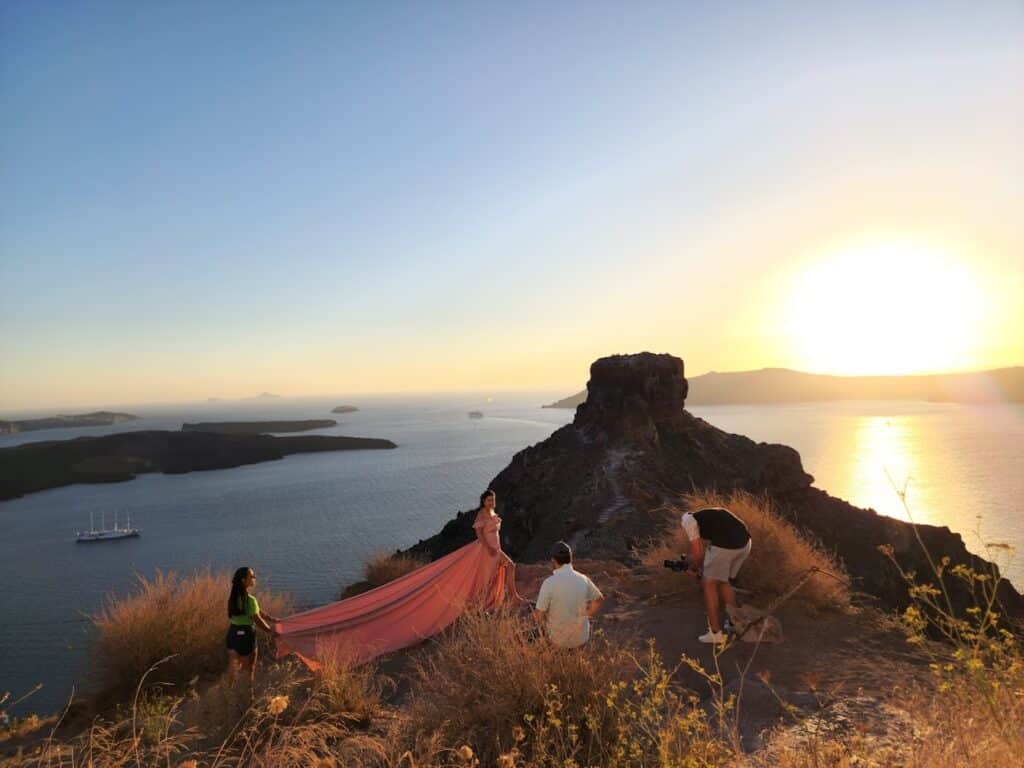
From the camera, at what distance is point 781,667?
544 cm

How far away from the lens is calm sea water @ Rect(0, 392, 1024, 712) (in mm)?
28578

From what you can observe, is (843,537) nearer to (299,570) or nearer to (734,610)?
(734,610)

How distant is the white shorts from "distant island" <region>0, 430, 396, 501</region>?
89.6 metres

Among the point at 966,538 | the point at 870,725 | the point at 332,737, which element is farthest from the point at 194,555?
the point at 966,538

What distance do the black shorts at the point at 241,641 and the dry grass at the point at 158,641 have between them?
289 centimetres

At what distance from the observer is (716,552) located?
6000mm

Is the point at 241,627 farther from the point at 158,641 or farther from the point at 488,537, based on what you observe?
the point at 158,641

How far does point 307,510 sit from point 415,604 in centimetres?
5029

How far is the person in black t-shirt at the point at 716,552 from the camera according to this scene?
595 cm

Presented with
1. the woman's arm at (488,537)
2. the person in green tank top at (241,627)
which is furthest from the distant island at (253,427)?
the person in green tank top at (241,627)

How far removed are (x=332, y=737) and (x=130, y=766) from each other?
1.90 m

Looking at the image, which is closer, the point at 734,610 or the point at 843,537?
the point at 734,610

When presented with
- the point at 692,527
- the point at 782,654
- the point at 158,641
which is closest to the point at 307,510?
the point at 158,641

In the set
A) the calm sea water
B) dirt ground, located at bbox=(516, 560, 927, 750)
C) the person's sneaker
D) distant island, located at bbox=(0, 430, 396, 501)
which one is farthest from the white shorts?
distant island, located at bbox=(0, 430, 396, 501)
